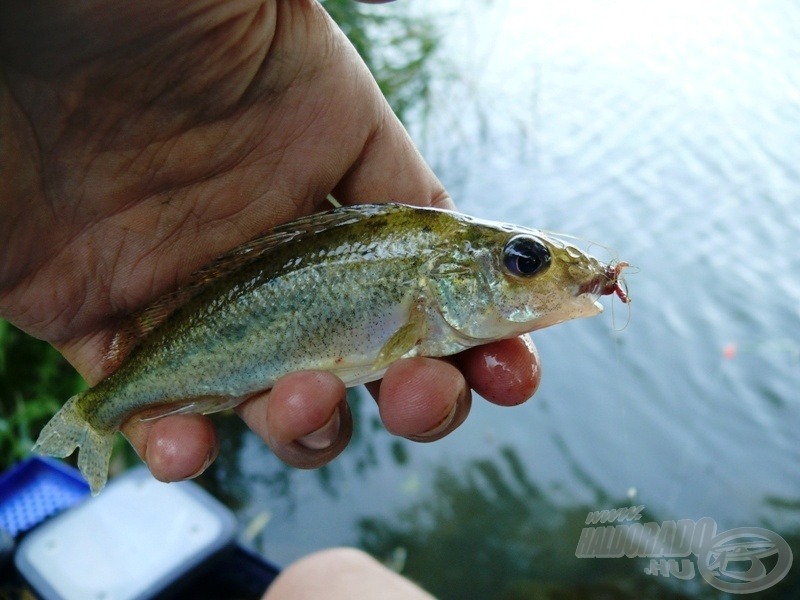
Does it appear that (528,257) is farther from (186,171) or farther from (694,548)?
(694,548)

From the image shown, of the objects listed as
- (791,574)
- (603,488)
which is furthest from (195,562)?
(791,574)

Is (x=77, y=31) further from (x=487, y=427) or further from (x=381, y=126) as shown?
(x=487, y=427)

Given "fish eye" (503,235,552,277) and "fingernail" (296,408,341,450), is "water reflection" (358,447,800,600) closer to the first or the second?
"fingernail" (296,408,341,450)

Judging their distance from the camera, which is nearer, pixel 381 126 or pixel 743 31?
pixel 381 126

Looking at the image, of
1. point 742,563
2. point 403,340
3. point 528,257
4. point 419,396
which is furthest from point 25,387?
point 742,563

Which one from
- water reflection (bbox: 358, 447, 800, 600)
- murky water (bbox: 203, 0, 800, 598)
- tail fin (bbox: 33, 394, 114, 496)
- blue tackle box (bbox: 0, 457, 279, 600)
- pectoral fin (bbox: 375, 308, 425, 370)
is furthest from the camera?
murky water (bbox: 203, 0, 800, 598)

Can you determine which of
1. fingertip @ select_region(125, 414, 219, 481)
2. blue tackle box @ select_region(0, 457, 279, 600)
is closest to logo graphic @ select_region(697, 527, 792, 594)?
blue tackle box @ select_region(0, 457, 279, 600)
